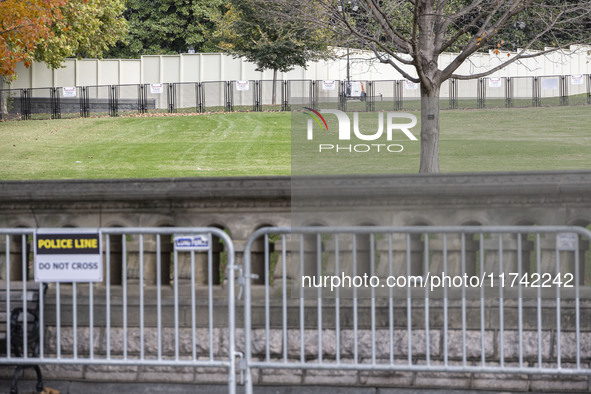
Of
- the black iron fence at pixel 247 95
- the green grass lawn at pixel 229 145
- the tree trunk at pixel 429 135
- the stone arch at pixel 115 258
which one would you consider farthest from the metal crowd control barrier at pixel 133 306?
the black iron fence at pixel 247 95

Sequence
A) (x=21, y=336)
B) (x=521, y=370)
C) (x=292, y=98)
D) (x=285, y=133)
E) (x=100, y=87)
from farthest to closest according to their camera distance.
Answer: (x=100, y=87) → (x=292, y=98) → (x=285, y=133) → (x=21, y=336) → (x=521, y=370)

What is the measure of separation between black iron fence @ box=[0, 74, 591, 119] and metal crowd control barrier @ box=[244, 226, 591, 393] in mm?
29782

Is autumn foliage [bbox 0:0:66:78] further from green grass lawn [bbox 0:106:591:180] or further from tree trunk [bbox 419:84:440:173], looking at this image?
tree trunk [bbox 419:84:440:173]

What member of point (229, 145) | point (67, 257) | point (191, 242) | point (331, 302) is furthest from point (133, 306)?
point (229, 145)

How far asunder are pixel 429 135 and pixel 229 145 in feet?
42.8

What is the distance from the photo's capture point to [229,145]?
1005 inches

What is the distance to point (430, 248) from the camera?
7.30 meters

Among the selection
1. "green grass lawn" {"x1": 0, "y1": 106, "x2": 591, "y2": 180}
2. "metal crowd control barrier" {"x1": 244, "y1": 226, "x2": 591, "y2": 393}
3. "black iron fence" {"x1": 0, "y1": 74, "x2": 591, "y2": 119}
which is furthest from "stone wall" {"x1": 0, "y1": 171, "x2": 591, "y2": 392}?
"black iron fence" {"x1": 0, "y1": 74, "x2": 591, "y2": 119}

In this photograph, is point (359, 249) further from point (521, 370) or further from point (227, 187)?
point (521, 370)

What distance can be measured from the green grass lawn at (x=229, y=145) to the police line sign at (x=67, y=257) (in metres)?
4.34

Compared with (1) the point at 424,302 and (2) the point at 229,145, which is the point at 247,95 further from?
(1) the point at 424,302

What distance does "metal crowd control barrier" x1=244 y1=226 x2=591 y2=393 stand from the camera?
6973 millimetres

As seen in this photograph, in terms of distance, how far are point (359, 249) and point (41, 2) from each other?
53.1 ft

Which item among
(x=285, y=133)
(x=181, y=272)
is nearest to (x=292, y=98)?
(x=285, y=133)
